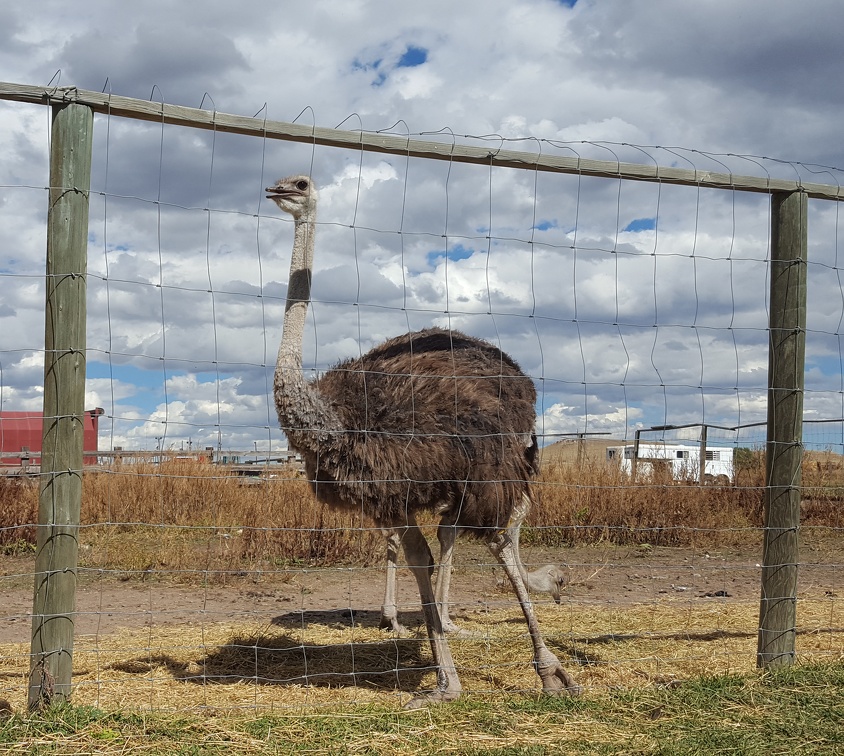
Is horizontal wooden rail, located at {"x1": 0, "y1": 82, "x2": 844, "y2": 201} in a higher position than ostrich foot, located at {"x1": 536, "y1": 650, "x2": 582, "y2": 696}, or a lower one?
higher

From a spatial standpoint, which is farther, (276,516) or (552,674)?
(276,516)

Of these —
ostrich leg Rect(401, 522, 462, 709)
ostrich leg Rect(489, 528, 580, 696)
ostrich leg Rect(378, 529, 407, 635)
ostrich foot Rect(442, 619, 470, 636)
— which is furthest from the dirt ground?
ostrich leg Rect(401, 522, 462, 709)

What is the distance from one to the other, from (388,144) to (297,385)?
135cm

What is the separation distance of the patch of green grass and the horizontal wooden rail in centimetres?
279

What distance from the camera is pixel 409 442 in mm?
5012

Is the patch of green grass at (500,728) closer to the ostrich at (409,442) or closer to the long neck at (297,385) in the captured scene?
the ostrich at (409,442)

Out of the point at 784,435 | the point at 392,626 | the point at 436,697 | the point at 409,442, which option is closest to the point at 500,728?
the point at 436,697

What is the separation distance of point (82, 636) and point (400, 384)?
322 centimetres

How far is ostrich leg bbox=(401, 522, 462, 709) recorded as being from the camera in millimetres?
5012

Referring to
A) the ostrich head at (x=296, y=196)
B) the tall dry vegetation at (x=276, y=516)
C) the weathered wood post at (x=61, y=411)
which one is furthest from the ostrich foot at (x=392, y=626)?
the ostrich head at (x=296, y=196)

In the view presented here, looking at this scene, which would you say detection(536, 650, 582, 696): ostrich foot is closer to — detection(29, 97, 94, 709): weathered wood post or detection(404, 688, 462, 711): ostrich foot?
detection(404, 688, 462, 711): ostrich foot

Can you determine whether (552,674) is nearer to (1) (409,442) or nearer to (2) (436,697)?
(2) (436,697)

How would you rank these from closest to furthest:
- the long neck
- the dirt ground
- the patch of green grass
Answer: the patch of green grass < the long neck < the dirt ground

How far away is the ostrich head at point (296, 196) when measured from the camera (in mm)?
5219
